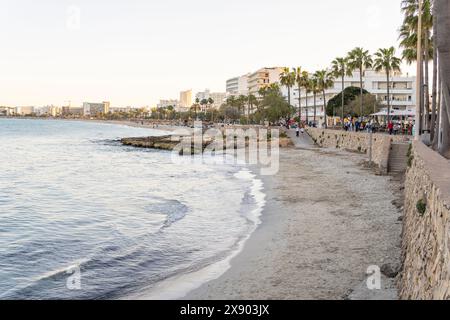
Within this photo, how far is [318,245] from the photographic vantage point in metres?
13.9

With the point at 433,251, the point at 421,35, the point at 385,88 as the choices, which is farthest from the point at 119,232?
the point at 385,88

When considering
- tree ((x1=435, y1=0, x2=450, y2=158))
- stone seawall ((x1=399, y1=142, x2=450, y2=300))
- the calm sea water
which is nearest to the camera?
stone seawall ((x1=399, y1=142, x2=450, y2=300))

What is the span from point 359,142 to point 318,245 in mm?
32961

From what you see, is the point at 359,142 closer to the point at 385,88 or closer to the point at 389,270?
the point at 389,270

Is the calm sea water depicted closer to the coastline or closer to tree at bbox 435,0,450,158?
the coastline

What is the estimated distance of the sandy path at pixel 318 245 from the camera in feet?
33.8

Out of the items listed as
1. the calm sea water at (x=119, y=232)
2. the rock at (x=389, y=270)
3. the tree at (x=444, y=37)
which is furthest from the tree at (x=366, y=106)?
the rock at (x=389, y=270)

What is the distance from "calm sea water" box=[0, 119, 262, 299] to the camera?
11750 mm

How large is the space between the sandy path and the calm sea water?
3.01 ft

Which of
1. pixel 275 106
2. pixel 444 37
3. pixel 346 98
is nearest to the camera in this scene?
pixel 444 37

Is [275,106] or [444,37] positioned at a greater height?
[275,106]

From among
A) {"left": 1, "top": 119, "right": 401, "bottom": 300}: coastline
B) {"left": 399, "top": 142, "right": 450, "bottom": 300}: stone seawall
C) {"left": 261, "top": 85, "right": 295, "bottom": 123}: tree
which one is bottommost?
{"left": 1, "top": 119, "right": 401, "bottom": 300}: coastline

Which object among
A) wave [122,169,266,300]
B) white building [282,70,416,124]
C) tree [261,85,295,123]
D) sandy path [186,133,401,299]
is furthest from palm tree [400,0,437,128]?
white building [282,70,416,124]
